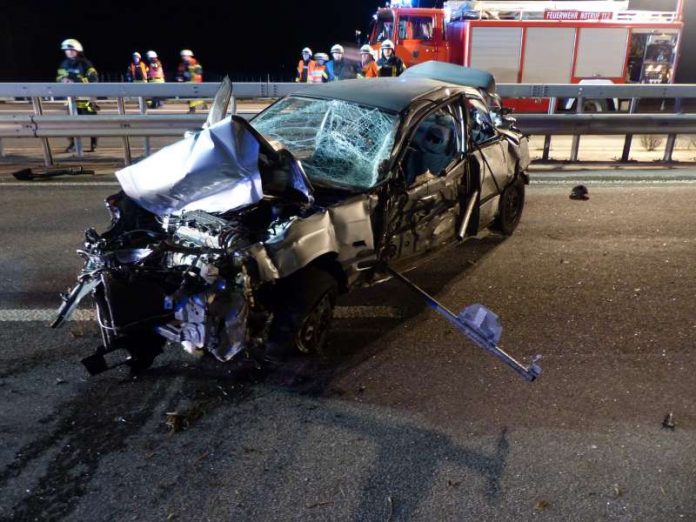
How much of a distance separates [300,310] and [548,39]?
50.3ft

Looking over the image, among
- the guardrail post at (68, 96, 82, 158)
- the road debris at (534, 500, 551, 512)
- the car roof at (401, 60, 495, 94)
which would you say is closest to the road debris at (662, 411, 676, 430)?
the road debris at (534, 500, 551, 512)

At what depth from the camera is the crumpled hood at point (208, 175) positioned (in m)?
3.43

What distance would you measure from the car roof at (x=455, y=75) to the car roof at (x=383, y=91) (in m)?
1.00

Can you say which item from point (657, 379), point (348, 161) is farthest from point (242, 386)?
point (657, 379)

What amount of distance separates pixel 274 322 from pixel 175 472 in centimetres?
101

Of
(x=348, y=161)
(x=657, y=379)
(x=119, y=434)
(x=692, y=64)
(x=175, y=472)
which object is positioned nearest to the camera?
(x=175, y=472)

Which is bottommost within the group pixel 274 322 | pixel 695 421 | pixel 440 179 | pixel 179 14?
pixel 695 421

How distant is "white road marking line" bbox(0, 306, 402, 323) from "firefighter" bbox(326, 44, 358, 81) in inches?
341

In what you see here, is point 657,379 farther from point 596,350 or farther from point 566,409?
point 566,409

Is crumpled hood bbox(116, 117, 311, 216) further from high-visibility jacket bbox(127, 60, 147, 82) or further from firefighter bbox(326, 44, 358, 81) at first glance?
high-visibility jacket bbox(127, 60, 147, 82)

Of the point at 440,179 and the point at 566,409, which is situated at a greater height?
the point at 440,179

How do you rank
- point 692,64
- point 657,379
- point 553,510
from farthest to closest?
point 692,64, point 657,379, point 553,510

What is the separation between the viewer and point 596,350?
388 cm

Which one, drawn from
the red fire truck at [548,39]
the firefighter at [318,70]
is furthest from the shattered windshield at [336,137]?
the red fire truck at [548,39]
